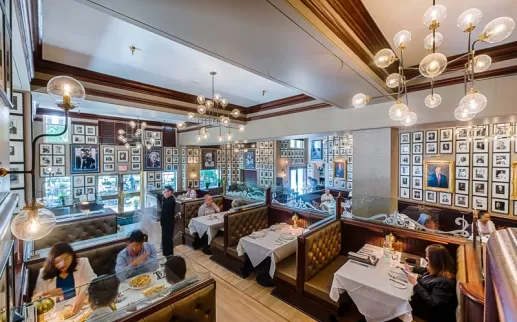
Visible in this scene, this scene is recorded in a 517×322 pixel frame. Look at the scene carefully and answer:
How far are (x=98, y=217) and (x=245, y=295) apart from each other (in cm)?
328

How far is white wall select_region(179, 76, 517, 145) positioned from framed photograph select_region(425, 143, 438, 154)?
2.71m

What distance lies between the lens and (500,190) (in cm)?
486

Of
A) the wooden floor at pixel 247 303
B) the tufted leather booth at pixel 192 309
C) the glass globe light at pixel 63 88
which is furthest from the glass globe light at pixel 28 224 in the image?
the wooden floor at pixel 247 303

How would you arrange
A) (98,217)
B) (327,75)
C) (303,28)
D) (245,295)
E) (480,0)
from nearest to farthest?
(303,28), (480,0), (327,75), (245,295), (98,217)

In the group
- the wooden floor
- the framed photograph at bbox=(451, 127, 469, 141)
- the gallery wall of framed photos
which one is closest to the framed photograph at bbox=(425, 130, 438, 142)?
the gallery wall of framed photos

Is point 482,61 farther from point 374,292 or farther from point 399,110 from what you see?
point 374,292

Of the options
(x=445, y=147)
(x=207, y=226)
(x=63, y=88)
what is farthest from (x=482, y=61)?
(x=445, y=147)

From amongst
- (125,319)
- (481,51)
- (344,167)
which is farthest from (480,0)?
(344,167)

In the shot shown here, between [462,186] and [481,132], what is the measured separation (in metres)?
1.31

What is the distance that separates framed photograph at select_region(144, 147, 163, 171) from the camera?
9555 millimetres

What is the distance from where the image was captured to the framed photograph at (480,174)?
5066mm

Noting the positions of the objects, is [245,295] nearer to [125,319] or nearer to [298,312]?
[298,312]

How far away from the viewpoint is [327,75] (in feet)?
9.36

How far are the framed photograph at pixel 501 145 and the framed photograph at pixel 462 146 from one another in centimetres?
44
